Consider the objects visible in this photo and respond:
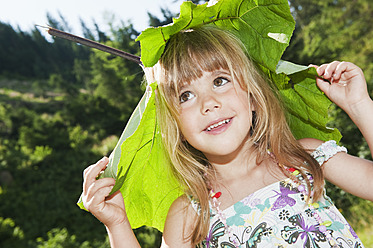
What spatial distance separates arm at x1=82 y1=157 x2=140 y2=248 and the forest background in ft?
5.83

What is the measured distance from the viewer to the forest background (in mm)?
6412

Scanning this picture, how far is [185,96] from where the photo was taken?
55.6 inches

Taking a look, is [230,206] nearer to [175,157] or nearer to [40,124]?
[175,157]

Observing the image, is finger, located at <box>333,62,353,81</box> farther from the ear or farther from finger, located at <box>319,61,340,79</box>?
the ear

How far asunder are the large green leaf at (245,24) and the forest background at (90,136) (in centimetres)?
173

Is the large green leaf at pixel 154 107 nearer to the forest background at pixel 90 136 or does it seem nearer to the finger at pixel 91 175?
the finger at pixel 91 175

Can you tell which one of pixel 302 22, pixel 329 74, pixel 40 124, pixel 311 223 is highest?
pixel 40 124

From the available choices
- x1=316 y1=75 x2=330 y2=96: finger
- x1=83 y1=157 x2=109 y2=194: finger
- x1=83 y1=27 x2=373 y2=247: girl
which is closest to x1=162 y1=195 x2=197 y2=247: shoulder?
x1=83 y1=27 x2=373 y2=247: girl

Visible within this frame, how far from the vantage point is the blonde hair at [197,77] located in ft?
4.53

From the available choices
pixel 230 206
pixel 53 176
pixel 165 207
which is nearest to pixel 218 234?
pixel 230 206

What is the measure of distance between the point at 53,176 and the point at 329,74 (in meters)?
14.5

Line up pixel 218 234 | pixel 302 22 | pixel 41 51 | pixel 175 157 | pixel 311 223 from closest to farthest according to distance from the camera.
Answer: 1. pixel 311 223
2. pixel 218 234
3. pixel 175 157
4. pixel 302 22
5. pixel 41 51

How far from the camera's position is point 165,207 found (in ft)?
4.99

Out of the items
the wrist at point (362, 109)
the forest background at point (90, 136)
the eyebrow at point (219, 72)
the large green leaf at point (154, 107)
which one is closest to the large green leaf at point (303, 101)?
the large green leaf at point (154, 107)
